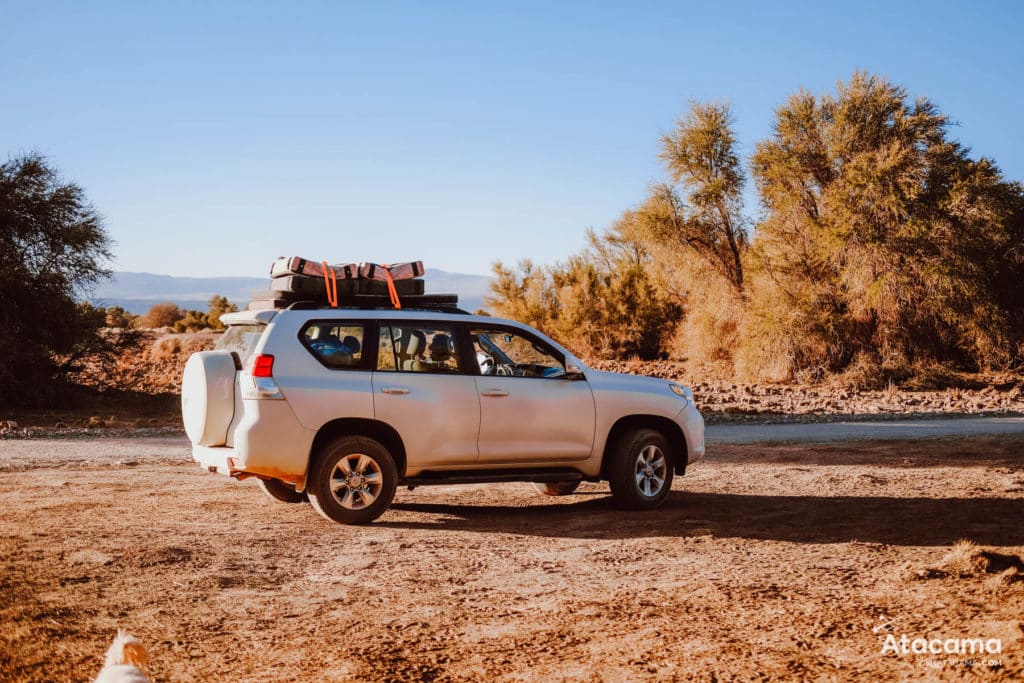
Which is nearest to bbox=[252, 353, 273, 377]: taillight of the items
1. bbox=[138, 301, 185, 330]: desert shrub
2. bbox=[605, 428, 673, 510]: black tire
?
bbox=[605, 428, 673, 510]: black tire

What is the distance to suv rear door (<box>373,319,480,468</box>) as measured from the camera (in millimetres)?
9266

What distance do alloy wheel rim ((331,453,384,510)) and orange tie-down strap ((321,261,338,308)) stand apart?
1.46 metres

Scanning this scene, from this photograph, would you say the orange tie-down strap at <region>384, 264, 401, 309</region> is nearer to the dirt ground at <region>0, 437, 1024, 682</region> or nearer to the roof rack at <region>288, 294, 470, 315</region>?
the roof rack at <region>288, 294, 470, 315</region>

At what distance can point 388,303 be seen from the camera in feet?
32.7

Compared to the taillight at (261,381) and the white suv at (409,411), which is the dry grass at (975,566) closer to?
the white suv at (409,411)

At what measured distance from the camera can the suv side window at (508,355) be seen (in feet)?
32.5

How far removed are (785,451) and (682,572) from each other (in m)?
8.44

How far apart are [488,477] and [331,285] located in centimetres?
226

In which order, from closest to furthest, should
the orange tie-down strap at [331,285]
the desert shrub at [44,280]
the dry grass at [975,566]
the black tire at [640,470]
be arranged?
the dry grass at [975,566] → the orange tie-down strap at [331,285] → the black tire at [640,470] → the desert shrub at [44,280]

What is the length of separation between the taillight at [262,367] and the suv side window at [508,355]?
6.33 ft

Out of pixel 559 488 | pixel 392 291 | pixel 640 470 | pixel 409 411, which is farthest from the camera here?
pixel 559 488

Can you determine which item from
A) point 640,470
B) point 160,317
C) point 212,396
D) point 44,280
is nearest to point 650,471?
point 640,470

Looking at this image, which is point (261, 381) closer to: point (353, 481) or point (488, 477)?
point (353, 481)

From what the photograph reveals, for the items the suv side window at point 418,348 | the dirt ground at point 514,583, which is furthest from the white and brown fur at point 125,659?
the suv side window at point 418,348
